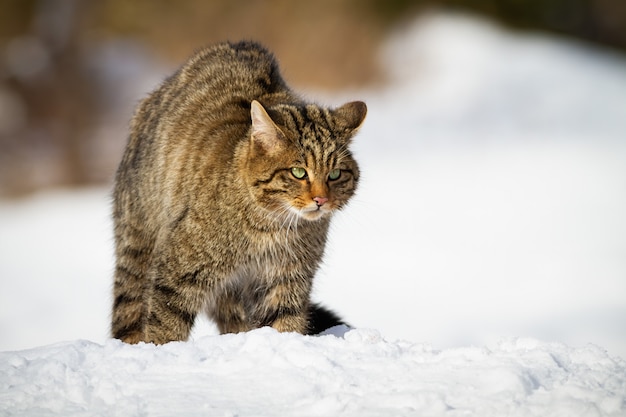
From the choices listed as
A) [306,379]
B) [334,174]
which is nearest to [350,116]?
[334,174]

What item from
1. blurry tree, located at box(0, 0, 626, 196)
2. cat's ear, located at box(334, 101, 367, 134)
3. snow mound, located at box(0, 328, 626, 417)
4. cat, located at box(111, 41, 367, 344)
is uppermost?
blurry tree, located at box(0, 0, 626, 196)

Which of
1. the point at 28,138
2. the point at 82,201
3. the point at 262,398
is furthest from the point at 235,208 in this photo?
the point at 28,138

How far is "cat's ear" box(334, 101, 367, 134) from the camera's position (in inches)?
199

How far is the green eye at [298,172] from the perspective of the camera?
484cm

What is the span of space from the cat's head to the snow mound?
719 millimetres

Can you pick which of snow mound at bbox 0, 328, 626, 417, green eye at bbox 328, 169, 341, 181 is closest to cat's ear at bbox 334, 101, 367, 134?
green eye at bbox 328, 169, 341, 181

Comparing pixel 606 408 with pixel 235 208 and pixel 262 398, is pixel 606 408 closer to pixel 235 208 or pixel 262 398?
pixel 262 398

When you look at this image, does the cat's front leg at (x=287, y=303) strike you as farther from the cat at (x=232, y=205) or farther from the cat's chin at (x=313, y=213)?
the cat's chin at (x=313, y=213)

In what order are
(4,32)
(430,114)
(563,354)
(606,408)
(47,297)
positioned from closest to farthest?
1. (606,408)
2. (563,354)
3. (47,297)
4. (430,114)
5. (4,32)

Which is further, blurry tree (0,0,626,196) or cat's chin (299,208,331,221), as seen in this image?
blurry tree (0,0,626,196)

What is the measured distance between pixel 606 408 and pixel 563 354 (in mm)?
668

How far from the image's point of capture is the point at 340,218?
17.4 ft

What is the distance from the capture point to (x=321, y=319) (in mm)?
5508

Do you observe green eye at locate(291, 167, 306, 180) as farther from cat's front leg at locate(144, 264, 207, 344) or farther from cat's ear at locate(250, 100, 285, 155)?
cat's front leg at locate(144, 264, 207, 344)
